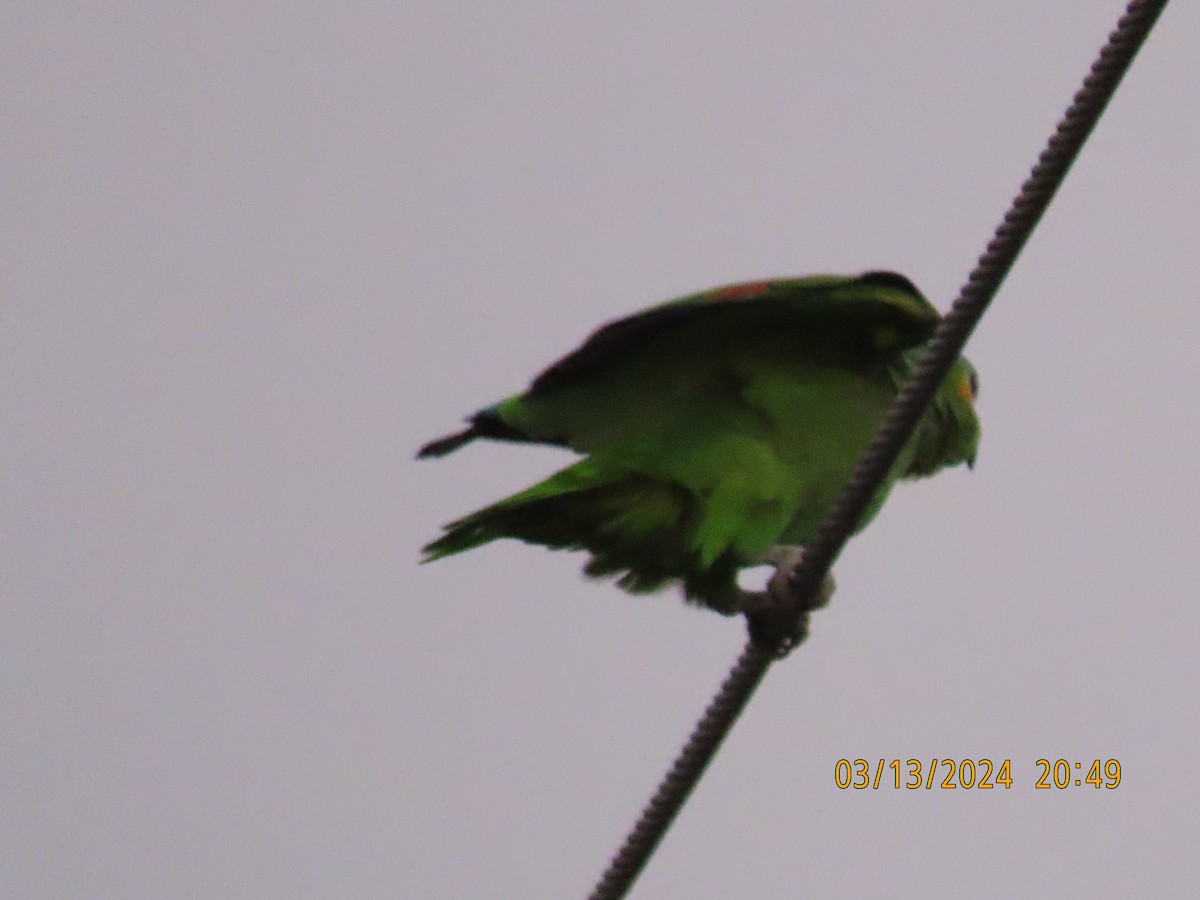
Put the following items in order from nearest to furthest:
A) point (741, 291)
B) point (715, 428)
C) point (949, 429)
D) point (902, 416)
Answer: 1. point (902, 416)
2. point (741, 291)
3. point (715, 428)
4. point (949, 429)

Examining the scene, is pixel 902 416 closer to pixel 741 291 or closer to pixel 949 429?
pixel 741 291

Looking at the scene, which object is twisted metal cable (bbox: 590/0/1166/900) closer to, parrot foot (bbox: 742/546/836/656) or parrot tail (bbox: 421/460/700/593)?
parrot foot (bbox: 742/546/836/656)

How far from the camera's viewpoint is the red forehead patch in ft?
12.2

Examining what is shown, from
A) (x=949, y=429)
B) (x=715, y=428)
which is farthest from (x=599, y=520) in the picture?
(x=949, y=429)

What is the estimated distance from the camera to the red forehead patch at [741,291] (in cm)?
372

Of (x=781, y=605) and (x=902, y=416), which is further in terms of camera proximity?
(x=781, y=605)

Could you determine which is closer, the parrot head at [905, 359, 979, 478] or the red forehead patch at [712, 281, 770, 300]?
the red forehead patch at [712, 281, 770, 300]

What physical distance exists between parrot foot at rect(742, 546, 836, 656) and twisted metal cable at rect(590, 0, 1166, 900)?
6 cm

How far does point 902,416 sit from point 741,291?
0.93 meters

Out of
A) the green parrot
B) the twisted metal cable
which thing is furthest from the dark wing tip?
the twisted metal cable

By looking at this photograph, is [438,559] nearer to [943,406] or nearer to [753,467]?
[753,467]

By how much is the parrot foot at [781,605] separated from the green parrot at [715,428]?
0.01m

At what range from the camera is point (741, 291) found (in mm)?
3748

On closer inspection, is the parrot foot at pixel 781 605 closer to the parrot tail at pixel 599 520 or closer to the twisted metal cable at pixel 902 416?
the twisted metal cable at pixel 902 416
